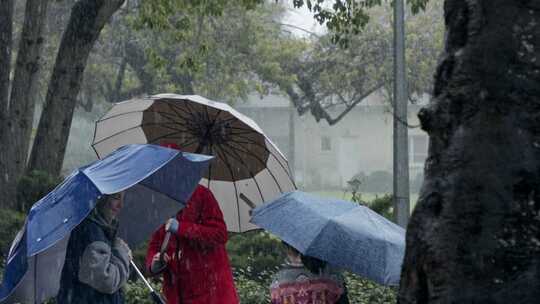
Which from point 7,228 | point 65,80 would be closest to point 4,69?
point 65,80

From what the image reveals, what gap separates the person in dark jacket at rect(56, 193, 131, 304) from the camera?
587cm

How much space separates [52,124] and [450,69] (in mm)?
9791

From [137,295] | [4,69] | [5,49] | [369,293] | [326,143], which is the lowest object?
[326,143]

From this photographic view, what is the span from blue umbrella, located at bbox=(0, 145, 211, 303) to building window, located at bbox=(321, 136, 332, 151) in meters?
57.0

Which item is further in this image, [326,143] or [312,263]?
[326,143]

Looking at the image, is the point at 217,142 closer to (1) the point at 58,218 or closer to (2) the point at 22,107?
(1) the point at 58,218

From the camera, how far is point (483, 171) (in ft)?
12.7

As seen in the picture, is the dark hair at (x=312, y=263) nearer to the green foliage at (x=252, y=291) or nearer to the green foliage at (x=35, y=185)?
the green foliage at (x=252, y=291)

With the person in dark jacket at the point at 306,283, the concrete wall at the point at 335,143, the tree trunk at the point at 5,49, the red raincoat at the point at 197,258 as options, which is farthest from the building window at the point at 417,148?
the person in dark jacket at the point at 306,283

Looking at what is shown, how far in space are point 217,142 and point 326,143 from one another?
55.4 metres

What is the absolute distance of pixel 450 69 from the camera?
4066mm

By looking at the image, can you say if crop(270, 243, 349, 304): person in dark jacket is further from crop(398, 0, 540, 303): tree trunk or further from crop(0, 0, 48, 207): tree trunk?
crop(0, 0, 48, 207): tree trunk

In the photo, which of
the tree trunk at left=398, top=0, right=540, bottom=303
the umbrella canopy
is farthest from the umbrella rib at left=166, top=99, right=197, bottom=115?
the tree trunk at left=398, top=0, right=540, bottom=303

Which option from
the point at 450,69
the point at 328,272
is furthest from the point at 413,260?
the point at 328,272
